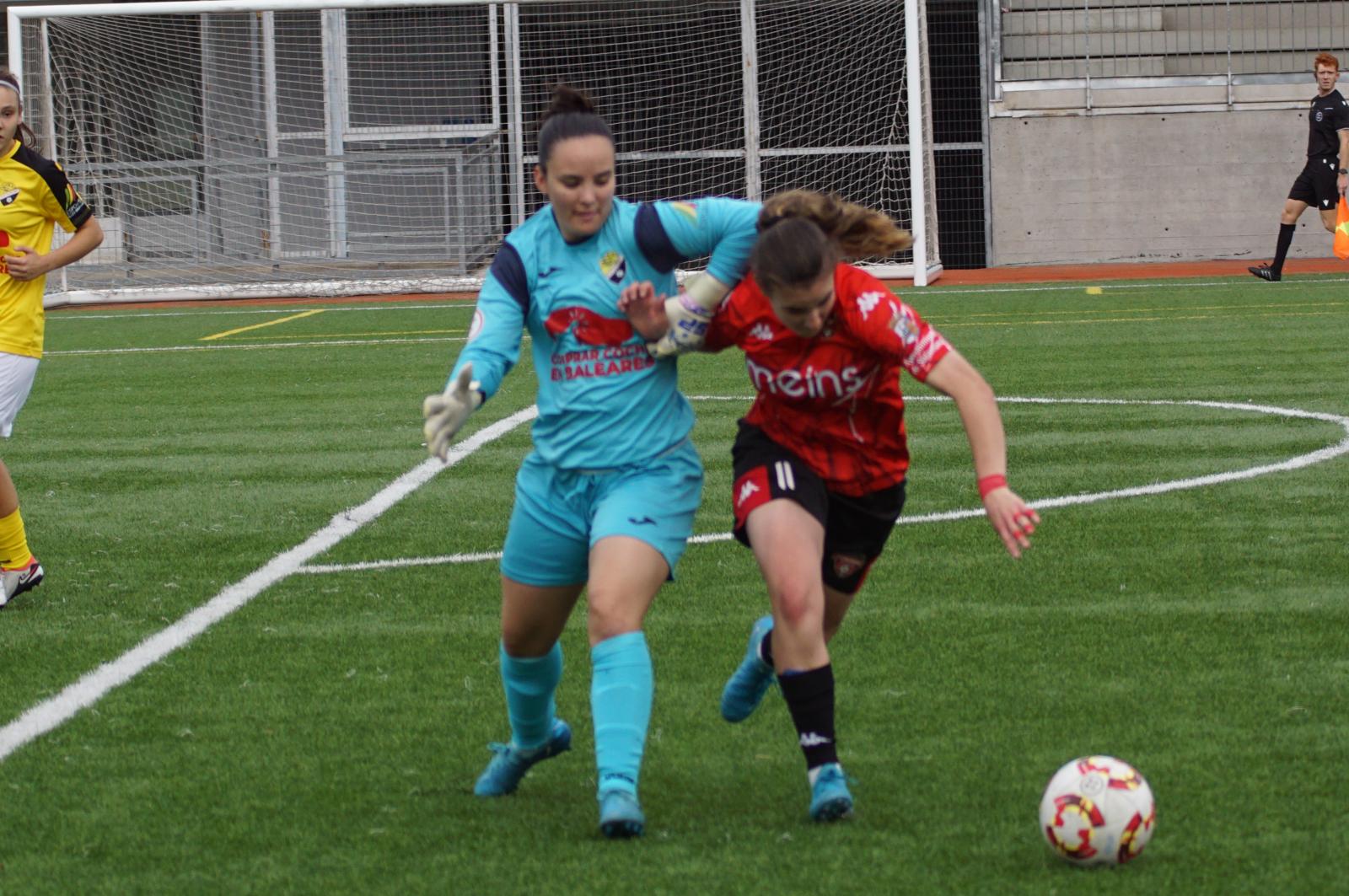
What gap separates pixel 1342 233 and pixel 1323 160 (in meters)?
1.44

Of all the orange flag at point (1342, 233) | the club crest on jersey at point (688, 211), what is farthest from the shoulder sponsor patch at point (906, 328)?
the orange flag at point (1342, 233)

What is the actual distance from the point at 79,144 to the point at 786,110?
8498mm

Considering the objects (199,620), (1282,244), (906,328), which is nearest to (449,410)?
(906,328)

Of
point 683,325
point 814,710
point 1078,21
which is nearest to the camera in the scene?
point 814,710

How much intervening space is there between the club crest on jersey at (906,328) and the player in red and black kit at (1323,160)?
52.0ft

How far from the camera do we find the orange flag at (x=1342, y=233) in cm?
1805

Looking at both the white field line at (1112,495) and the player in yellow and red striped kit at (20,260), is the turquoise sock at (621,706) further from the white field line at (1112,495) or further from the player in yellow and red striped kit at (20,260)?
the player in yellow and red striped kit at (20,260)

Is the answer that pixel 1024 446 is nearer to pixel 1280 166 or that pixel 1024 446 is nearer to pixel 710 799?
pixel 710 799

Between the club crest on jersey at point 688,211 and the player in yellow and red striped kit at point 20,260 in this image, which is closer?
the club crest on jersey at point 688,211

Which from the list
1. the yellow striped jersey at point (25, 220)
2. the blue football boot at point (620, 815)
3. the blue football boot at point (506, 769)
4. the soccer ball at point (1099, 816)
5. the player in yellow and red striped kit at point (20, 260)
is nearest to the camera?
the soccer ball at point (1099, 816)

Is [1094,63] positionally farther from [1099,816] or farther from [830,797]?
[1099,816]

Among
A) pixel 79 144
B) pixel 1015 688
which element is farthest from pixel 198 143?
pixel 1015 688

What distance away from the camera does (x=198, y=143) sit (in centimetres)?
2258

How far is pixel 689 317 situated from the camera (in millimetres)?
4188
